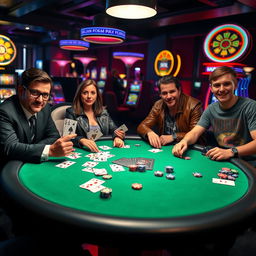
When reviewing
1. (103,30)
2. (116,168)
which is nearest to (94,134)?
(116,168)

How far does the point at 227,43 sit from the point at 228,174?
10.7 ft

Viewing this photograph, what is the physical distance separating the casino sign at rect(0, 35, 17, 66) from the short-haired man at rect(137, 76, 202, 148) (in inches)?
146

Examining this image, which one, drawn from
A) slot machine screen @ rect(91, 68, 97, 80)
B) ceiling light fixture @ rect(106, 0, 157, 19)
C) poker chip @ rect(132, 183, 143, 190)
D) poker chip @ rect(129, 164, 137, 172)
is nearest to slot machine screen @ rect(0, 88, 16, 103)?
ceiling light fixture @ rect(106, 0, 157, 19)

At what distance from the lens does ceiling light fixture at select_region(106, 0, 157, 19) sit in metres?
2.04

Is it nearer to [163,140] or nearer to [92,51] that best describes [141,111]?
[163,140]

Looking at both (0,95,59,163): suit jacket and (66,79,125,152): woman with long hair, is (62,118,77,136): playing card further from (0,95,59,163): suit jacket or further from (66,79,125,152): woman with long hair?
(66,79,125,152): woman with long hair

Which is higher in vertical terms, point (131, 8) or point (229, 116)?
point (131, 8)

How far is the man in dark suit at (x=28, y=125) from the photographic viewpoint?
5.94 feet

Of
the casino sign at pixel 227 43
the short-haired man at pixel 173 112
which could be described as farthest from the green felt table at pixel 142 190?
the casino sign at pixel 227 43

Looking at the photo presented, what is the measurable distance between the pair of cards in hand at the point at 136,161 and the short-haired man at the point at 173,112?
659 millimetres

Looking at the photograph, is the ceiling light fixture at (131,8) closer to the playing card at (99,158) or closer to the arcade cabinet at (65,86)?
the playing card at (99,158)

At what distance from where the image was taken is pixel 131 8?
7.73 ft

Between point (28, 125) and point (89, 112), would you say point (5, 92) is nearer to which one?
point (89, 112)

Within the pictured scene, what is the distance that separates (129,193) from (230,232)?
51 cm
